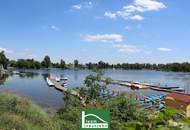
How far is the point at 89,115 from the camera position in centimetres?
307

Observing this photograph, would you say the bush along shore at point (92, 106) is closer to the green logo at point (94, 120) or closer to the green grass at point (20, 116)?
the green grass at point (20, 116)

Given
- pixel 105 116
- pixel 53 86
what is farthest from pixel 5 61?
pixel 105 116

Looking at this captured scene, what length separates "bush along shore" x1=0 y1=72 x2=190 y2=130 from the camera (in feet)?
8.23

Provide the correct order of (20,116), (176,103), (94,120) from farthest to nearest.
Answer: (20,116) < (176,103) < (94,120)

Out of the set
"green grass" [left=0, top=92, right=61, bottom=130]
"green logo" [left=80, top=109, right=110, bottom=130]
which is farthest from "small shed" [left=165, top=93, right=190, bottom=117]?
"green grass" [left=0, top=92, right=61, bottom=130]

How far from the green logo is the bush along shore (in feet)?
0.42

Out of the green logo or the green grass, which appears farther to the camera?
the green grass

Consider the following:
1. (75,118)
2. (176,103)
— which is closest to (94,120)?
(176,103)

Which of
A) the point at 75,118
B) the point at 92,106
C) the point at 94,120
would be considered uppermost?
the point at 94,120

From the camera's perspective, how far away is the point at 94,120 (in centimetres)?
304

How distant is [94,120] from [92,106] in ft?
28.1

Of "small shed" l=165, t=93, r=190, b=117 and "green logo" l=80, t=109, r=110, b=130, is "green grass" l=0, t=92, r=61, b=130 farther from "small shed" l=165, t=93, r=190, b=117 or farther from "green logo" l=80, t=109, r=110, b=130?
"green logo" l=80, t=109, r=110, b=130

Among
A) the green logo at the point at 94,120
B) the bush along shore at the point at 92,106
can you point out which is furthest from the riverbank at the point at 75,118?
the green logo at the point at 94,120

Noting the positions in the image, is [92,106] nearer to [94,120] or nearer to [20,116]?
[20,116]
